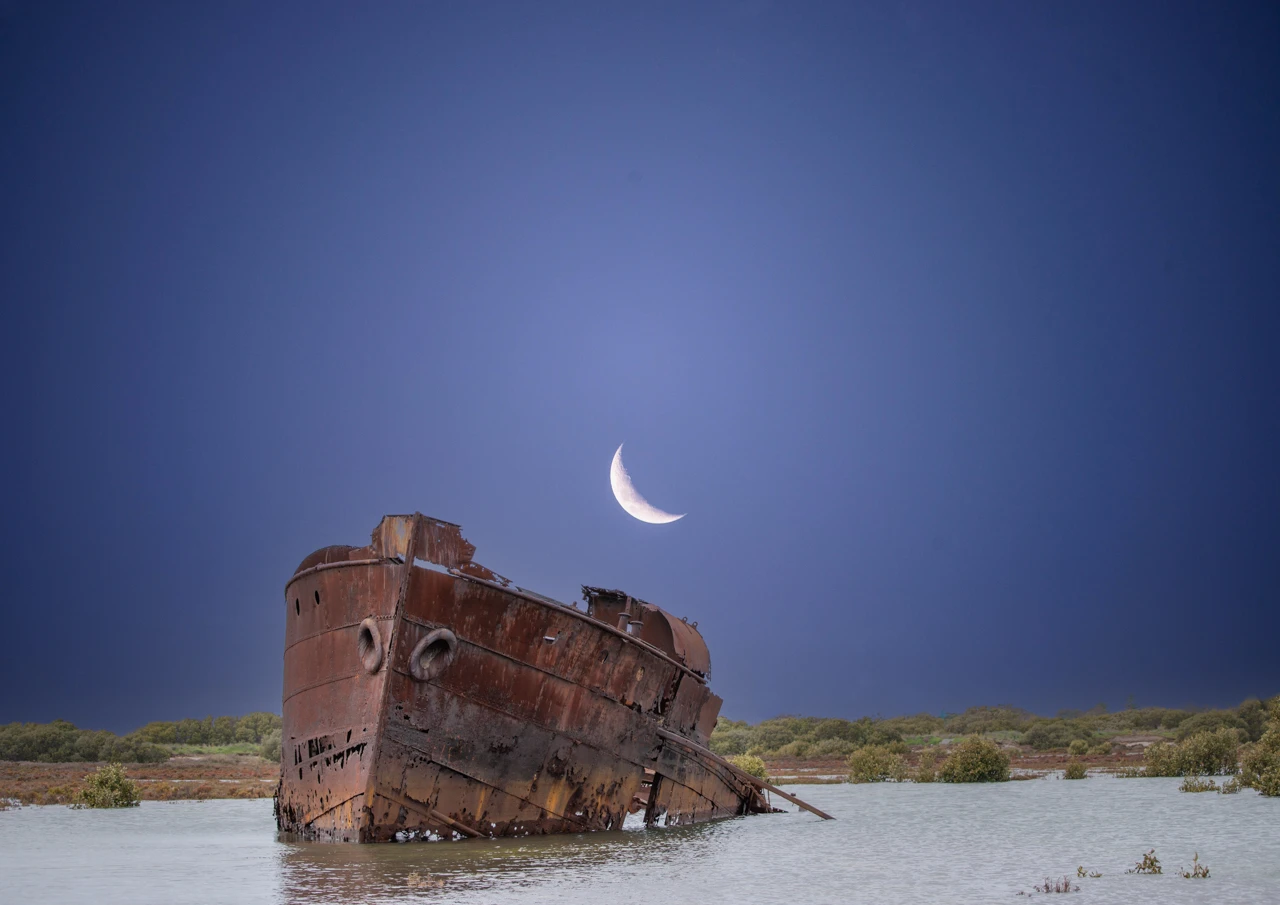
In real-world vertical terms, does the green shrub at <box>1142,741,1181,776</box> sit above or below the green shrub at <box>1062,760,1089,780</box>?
above

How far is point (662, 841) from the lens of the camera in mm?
15664

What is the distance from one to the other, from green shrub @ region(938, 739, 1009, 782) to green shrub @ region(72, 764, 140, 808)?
1080 inches

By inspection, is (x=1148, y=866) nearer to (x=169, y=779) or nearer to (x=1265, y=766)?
(x=1265, y=766)

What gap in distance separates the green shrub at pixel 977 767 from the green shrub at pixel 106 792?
27421 millimetres

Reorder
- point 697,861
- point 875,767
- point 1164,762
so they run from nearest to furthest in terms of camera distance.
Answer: point 697,861, point 1164,762, point 875,767

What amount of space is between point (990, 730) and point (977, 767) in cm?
4598

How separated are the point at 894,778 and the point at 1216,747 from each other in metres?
12.1

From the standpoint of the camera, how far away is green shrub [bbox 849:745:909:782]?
40281mm

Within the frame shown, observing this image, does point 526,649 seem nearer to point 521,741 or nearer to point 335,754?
point 521,741

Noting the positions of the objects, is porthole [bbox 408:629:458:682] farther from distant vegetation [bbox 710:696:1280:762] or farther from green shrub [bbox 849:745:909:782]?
distant vegetation [bbox 710:696:1280:762]

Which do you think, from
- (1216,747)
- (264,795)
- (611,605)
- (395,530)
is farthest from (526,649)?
(1216,747)

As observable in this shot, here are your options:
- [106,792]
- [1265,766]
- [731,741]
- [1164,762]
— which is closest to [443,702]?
[106,792]

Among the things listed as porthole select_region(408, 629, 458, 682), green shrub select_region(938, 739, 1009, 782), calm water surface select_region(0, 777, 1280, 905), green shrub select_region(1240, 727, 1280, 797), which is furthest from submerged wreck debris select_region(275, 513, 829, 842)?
green shrub select_region(938, 739, 1009, 782)

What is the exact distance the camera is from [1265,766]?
2608 centimetres
